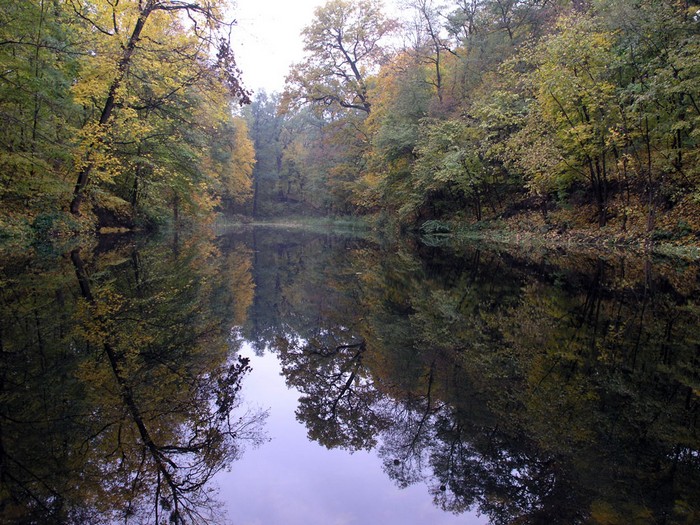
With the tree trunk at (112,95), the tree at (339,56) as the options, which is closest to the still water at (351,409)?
the tree trunk at (112,95)

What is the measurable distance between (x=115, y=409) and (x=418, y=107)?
2354 centimetres

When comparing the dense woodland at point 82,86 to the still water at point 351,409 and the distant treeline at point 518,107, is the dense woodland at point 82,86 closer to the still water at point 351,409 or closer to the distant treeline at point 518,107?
the still water at point 351,409

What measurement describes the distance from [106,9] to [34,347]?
11605 millimetres

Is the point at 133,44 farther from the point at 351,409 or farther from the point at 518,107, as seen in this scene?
the point at 518,107

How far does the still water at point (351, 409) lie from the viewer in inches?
87.2

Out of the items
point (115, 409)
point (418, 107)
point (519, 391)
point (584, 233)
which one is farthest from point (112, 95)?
point (584, 233)

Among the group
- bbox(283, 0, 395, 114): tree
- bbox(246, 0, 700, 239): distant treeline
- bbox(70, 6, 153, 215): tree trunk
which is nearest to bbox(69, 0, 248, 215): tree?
bbox(70, 6, 153, 215): tree trunk

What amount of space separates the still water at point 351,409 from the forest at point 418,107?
5694 millimetres

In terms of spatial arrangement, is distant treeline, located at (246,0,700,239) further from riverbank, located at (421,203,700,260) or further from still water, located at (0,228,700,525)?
still water, located at (0,228,700,525)

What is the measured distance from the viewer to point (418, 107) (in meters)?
24.0

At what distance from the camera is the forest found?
38.3 ft

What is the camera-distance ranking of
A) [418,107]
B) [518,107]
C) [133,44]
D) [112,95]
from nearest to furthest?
[133,44] < [112,95] < [518,107] < [418,107]

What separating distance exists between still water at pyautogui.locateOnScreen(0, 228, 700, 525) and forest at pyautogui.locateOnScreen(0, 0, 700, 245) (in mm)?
5694

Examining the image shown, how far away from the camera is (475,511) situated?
2.19 m
